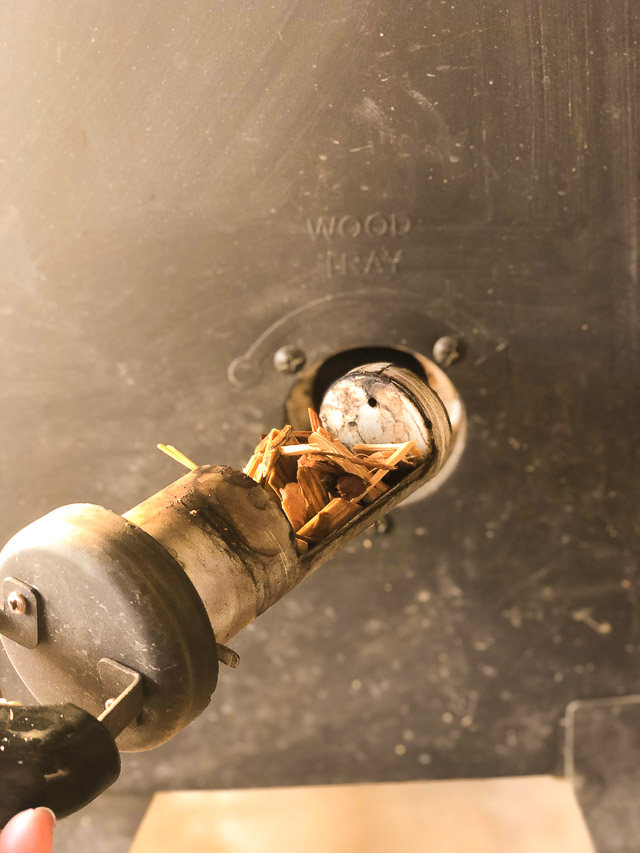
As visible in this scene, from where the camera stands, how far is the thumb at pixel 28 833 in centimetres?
42

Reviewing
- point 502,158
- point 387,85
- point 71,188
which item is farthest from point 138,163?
point 502,158

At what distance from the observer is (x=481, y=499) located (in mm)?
935

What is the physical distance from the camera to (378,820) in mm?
1051

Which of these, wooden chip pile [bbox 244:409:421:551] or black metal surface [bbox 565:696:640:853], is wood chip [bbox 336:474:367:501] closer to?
wooden chip pile [bbox 244:409:421:551]

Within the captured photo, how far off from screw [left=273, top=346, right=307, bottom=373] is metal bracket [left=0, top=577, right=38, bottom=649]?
0.41 metres

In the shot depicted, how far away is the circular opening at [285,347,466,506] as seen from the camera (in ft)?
3.03

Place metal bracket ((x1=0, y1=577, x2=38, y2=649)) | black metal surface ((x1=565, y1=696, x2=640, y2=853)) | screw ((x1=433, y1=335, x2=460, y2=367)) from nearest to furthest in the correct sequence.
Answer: metal bracket ((x1=0, y1=577, x2=38, y2=649)) → screw ((x1=433, y1=335, x2=460, y2=367)) → black metal surface ((x1=565, y1=696, x2=640, y2=853))

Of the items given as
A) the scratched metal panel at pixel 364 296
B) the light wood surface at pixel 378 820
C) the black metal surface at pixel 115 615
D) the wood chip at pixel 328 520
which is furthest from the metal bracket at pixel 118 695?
the light wood surface at pixel 378 820

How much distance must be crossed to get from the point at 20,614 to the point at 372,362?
1.68 ft

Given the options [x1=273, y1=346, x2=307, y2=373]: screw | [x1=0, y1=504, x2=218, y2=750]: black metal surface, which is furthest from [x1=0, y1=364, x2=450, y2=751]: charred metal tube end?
[x1=273, y1=346, x2=307, y2=373]: screw

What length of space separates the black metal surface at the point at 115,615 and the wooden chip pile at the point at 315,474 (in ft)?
0.63

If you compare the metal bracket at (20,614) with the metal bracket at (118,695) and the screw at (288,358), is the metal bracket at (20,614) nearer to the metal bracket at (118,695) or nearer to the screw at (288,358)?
the metal bracket at (118,695)

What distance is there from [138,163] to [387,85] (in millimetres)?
256

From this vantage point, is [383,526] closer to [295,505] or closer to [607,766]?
[295,505]
